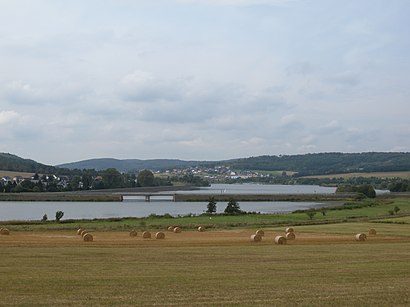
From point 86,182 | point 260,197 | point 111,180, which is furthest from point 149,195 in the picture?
point 111,180

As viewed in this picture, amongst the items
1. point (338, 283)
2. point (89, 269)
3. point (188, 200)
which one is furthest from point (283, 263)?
point (188, 200)

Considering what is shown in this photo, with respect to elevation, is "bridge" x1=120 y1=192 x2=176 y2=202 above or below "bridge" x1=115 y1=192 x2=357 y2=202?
above

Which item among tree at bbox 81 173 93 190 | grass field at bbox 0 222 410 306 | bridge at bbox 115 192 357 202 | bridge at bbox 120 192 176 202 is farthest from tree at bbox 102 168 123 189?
grass field at bbox 0 222 410 306

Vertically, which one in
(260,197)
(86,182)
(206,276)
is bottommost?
(260,197)

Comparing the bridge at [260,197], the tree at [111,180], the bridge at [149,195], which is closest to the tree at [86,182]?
the tree at [111,180]

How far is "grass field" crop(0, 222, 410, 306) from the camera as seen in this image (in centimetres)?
1477

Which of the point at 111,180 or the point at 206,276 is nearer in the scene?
the point at 206,276

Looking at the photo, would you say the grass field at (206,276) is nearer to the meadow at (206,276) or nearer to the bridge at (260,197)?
the meadow at (206,276)

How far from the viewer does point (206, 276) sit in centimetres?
1903

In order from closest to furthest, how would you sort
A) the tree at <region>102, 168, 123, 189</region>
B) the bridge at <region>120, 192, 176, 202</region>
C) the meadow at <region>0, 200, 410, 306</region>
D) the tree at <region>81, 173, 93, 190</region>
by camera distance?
the meadow at <region>0, 200, 410, 306</region>, the bridge at <region>120, 192, 176, 202</region>, the tree at <region>81, 173, 93, 190</region>, the tree at <region>102, 168, 123, 189</region>

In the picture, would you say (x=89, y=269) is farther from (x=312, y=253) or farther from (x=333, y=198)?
(x=333, y=198)

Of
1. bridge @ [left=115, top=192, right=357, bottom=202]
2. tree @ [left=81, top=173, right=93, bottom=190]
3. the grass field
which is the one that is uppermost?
tree @ [left=81, top=173, right=93, bottom=190]

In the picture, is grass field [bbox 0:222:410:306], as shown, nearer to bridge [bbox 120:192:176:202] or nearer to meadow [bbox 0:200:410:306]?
meadow [bbox 0:200:410:306]

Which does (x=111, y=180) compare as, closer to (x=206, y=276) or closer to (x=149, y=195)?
(x=149, y=195)
